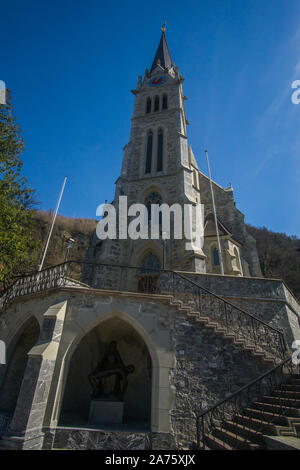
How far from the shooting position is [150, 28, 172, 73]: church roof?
2739 cm

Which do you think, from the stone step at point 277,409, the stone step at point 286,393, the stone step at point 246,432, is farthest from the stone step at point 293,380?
the stone step at point 246,432

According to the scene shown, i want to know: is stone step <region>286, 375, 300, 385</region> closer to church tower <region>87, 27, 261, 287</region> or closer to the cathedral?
the cathedral

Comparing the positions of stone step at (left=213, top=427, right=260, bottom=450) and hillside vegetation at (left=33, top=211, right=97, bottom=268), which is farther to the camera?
hillside vegetation at (left=33, top=211, right=97, bottom=268)

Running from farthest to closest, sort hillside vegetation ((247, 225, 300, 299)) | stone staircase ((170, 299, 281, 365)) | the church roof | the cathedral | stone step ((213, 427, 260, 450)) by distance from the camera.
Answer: hillside vegetation ((247, 225, 300, 299))
the church roof
stone staircase ((170, 299, 281, 365))
the cathedral
stone step ((213, 427, 260, 450))

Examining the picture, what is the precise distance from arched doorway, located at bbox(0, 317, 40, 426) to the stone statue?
3153 millimetres

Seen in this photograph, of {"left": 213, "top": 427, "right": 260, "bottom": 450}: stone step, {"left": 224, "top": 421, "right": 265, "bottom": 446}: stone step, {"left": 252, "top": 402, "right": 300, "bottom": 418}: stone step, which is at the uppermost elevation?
{"left": 252, "top": 402, "right": 300, "bottom": 418}: stone step

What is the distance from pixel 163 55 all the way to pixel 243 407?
35.5 meters

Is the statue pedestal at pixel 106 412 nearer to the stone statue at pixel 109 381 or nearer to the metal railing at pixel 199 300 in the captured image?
the stone statue at pixel 109 381

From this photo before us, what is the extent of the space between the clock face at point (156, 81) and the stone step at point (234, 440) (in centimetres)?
2700

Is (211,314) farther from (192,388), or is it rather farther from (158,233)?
(158,233)

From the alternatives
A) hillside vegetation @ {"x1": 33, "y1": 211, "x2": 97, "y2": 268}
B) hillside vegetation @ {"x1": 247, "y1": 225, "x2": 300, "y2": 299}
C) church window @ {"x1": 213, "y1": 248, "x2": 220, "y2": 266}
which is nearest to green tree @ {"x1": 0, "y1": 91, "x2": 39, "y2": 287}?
church window @ {"x1": 213, "y1": 248, "x2": 220, "y2": 266}

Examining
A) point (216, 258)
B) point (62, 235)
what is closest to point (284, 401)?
point (216, 258)

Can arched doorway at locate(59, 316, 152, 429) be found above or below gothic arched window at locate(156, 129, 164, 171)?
below

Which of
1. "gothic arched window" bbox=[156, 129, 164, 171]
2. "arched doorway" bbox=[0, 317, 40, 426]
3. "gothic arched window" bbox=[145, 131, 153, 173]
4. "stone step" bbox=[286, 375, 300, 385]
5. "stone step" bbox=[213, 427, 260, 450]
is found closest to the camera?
"stone step" bbox=[213, 427, 260, 450]
